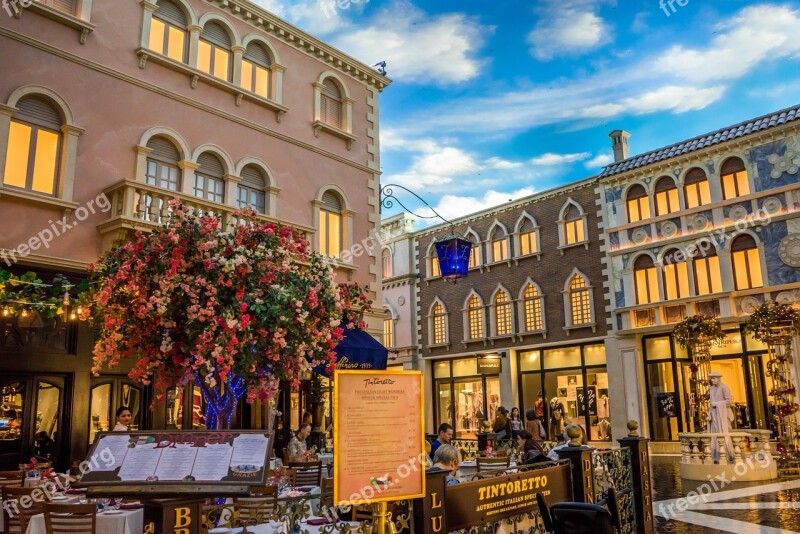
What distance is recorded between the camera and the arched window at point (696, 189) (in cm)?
2055

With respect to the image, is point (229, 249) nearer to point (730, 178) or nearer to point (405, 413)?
point (405, 413)

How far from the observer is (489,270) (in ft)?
88.0

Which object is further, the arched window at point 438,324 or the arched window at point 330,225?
the arched window at point 438,324

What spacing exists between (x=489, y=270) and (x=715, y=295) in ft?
30.5

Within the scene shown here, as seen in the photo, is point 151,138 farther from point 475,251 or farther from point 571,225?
point 475,251

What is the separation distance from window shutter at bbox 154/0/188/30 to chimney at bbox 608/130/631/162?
56.2 ft

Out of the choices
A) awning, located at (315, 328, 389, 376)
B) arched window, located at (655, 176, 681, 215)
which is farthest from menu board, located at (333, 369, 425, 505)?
arched window, located at (655, 176, 681, 215)

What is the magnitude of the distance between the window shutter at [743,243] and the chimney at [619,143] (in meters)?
6.07

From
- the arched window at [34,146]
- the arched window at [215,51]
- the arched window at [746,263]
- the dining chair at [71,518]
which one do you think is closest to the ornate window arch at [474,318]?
the arched window at [746,263]

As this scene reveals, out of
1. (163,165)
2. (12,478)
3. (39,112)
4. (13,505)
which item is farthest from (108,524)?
(163,165)

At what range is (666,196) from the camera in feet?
70.5

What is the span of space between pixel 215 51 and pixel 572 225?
15.1 meters

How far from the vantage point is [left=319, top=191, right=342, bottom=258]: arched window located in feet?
48.6

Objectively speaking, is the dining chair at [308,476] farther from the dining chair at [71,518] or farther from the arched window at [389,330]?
the arched window at [389,330]
